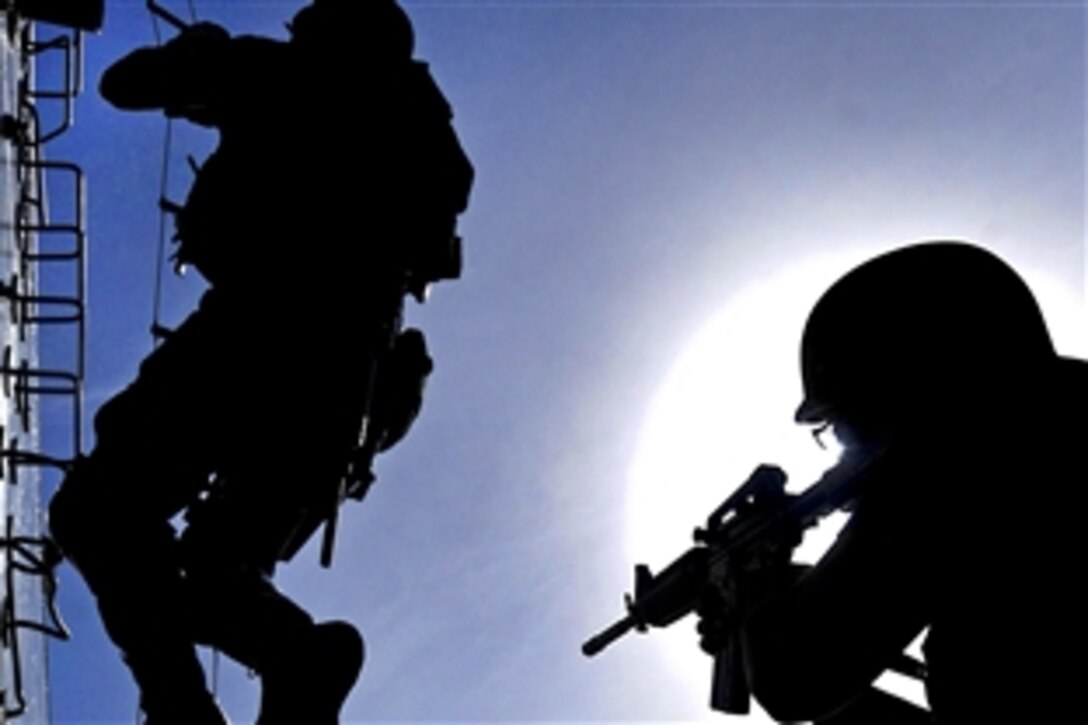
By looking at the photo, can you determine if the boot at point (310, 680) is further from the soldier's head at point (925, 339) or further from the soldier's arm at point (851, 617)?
the soldier's head at point (925, 339)

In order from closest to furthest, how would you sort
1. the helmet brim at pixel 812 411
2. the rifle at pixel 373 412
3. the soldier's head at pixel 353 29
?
the helmet brim at pixel 812 411, the rifle at pixel 373 412, the soldier's head at pixel 353 29

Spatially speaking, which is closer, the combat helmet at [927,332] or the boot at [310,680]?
the combat helmet at [927,332]

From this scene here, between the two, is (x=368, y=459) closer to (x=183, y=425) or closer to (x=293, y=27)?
(x=183, y=425)

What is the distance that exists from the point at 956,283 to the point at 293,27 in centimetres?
335

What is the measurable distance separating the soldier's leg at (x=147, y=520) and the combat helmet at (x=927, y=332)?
8.35ft

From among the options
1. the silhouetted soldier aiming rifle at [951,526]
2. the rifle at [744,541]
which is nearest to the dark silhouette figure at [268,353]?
the rifle at [744,541]

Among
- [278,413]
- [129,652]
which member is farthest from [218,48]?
[129,652]

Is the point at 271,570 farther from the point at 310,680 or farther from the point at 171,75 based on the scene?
the point at 171,75

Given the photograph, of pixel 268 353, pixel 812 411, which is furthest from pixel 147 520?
pixel 812 411

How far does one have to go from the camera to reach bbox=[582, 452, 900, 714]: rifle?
4.96 m

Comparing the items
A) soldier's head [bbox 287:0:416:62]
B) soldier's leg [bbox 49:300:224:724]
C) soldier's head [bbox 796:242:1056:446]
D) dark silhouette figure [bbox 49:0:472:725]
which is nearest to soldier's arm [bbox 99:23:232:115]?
dark silhouette figure [bbox 49:0:472:725]

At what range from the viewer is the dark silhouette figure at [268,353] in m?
5.17

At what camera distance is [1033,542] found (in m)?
4.12

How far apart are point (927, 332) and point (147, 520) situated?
9.96ft
